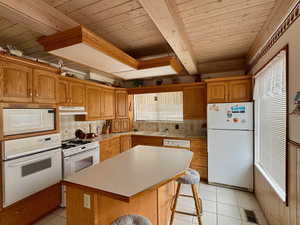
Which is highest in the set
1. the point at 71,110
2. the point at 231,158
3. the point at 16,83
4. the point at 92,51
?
the point at 92,51

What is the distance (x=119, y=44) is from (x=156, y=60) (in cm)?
66

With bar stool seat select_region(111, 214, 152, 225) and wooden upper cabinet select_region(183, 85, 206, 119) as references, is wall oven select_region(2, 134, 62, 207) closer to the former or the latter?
bar stool seat select_region(111, 214, 152, 225)

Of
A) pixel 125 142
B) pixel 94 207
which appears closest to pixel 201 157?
pixel 125 142

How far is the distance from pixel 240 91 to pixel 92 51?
2640 mm

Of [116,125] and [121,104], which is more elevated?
[121,104]

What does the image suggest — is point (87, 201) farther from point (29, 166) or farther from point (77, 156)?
point (77, 156)

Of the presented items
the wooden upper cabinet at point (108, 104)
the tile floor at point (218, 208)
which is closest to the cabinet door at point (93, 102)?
the wooden upper cabinet at point (108, 104)

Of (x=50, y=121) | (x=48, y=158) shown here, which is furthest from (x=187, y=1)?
(x=48, y=158)

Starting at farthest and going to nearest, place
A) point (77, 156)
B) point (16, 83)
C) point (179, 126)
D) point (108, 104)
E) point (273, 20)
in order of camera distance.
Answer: point (179, 126) → point (108, 104) → point (77, 156) → point (16, 83) → point (273, 20)

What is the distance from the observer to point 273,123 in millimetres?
1897

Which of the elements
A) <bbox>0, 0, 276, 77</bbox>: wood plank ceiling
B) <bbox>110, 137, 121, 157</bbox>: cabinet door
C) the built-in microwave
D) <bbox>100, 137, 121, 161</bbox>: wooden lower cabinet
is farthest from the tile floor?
<bbox>0, 0, 276, 77</bbox>: wood plank ceiling

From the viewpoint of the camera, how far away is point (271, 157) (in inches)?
77.0

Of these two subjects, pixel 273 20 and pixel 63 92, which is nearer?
pixel 273 20

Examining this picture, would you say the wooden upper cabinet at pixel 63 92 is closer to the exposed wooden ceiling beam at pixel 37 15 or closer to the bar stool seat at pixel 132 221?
the exposed wooden ceiling beam at pixel 37 15
